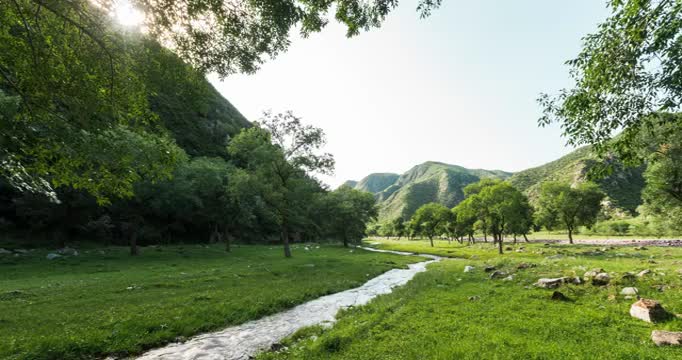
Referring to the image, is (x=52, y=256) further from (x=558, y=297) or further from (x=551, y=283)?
(x=551, y=283)

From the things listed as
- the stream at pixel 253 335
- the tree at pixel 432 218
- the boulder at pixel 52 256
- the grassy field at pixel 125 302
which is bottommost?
the stream at pixel 253 335

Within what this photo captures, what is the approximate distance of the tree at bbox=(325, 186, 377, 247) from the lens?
84.0m

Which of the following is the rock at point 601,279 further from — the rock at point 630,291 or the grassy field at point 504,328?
the rock at point 630,291

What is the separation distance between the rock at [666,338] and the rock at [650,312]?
2.23 m

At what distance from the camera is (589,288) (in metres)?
15.8

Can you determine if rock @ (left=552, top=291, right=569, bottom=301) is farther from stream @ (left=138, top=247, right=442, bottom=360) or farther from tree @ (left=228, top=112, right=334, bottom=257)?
tree @ (left=228, top=112, right=334, bottom=257)

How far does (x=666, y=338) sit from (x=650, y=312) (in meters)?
2.81

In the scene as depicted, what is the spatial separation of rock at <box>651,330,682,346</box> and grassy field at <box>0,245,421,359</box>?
17477 mm

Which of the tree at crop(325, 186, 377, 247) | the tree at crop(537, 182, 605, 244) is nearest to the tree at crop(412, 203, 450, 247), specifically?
the tree at crop(325, 186, 377, 247)

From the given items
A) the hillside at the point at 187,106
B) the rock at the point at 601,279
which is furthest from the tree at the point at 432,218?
the rock at the point at 601,279

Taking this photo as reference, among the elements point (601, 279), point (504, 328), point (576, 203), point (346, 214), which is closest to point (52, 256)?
point (504, 328)

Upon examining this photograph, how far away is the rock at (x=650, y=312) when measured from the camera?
412 inches

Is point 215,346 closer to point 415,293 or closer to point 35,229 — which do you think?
point 415,293

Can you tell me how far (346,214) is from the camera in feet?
277
